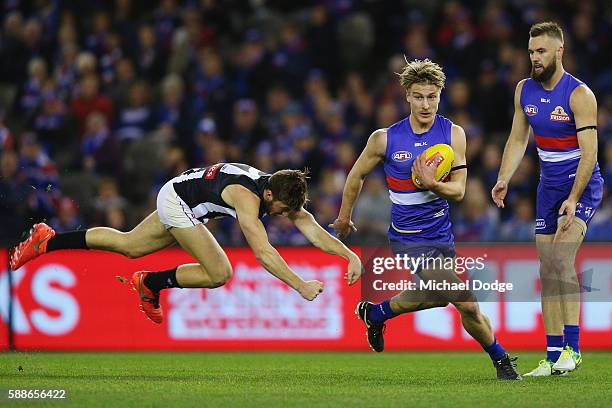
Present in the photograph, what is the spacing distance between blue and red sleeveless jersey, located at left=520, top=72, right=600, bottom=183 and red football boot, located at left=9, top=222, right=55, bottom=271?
4.48m

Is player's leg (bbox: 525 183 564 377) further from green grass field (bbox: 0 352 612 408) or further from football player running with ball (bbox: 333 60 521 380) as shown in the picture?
football player running with ball (bbox: 333 60 521 380)

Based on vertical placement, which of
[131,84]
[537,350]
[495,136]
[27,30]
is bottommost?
[537,350]

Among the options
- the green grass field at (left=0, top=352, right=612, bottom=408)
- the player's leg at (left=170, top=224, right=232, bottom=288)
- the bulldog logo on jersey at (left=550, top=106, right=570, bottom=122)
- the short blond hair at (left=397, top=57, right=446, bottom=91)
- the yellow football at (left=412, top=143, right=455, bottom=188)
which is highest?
the short blond hair at (left=397, top=57, right=446, bottom=91)

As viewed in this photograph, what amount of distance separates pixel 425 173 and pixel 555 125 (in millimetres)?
1341

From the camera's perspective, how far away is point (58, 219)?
15.0m

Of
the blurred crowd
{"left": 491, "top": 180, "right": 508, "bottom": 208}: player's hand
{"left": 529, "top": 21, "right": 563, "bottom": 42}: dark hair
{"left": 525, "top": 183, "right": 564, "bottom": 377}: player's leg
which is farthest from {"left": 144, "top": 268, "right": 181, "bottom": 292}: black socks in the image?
the blurred crowd

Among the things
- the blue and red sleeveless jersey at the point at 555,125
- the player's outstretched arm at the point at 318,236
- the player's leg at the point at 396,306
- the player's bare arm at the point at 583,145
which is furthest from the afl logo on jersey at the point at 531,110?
the player's outstretched arm at the point at 318,236

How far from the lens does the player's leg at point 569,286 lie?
990 cm

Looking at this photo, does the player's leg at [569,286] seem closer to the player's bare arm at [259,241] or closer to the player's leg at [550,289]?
the player's leg at [550,289]

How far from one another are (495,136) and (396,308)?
7.34m

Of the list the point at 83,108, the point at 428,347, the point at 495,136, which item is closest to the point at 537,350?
the point at 428,347

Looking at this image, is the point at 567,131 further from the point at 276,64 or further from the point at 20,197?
the point at 276,64

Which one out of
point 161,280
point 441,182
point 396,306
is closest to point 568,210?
point 441,182

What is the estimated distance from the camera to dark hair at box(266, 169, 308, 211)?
9.73 meters
